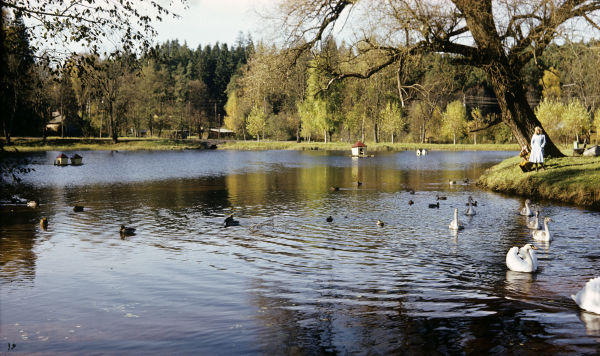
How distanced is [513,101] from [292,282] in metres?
22.4

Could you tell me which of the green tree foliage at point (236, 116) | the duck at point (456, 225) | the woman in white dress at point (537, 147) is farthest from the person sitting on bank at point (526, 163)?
the green tree foliage at point (236, 116)

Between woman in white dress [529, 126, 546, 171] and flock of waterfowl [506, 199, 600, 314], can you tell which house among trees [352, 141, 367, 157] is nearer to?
woman in white dress [529, 126, 546, 171]

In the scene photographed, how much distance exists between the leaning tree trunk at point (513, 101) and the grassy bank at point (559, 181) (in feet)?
6.75

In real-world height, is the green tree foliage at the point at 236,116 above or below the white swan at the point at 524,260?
above

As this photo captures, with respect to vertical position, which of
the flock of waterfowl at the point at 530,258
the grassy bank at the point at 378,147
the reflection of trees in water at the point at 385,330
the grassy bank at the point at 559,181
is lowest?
the reflection of trees in water at the point at 385,330

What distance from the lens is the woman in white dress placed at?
27703mm

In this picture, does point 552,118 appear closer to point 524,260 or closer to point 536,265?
point 536,265

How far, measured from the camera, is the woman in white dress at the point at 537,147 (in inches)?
1091

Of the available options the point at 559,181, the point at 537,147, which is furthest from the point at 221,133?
the point at 559,181

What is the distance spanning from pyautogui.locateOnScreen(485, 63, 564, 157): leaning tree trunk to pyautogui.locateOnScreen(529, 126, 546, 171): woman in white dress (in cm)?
157

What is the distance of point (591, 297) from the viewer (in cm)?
965

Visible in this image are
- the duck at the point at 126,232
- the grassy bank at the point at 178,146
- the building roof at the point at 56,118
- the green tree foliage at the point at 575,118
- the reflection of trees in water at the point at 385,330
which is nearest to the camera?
the reflection of trees in water at the point at 385,330

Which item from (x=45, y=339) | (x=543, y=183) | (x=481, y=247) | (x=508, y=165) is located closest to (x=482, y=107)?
(x=508, y=165)

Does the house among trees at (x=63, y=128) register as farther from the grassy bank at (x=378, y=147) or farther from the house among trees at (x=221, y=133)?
the house among trees at (x=221, y=133)
